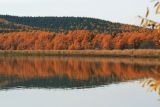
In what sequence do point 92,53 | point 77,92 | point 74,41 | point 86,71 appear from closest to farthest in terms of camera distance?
point 77,92 → point 86,71 → point 92,53 → point 74,41

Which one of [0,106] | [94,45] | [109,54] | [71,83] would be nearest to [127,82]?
[71,83]

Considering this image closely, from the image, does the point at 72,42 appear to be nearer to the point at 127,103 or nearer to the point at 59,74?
the point at 59,74

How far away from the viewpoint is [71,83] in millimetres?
43438

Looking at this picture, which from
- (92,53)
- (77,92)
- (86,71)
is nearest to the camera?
(77,92)

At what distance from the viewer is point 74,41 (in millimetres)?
119312

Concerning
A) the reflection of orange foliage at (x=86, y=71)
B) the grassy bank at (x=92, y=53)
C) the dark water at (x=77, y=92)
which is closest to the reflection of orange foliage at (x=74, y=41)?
the grassy bank at (x=92, y=53)

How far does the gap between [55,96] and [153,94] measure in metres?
7.88

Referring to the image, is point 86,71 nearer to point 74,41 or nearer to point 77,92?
point 77,92

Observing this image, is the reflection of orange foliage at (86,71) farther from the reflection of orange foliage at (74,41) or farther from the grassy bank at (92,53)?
the reflection of orange foliage at (74,41)

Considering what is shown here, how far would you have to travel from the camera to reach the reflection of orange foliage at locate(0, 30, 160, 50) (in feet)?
341

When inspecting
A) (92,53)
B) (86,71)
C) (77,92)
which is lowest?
(92,53)

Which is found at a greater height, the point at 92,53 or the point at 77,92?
the point at 77,92

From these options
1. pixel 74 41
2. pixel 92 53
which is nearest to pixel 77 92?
pixel 92 53

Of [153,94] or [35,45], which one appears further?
[35,45]
